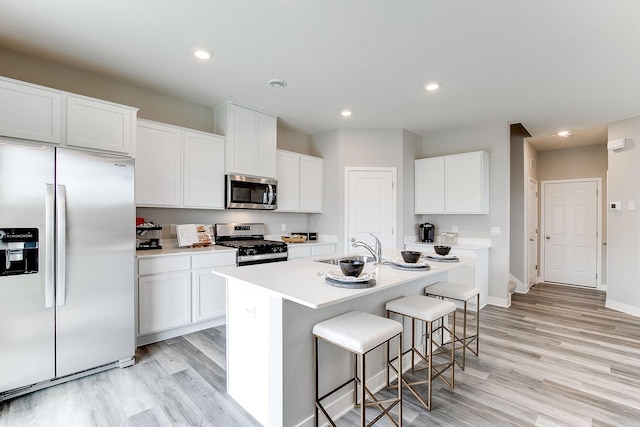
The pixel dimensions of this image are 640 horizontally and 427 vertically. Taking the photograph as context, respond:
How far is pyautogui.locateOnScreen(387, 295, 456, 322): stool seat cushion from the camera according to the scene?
2.12 metres

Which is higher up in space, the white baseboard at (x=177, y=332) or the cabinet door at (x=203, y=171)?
the cabinet door at (x=203, y=171)

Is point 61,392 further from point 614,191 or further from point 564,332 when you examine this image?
point 614,191

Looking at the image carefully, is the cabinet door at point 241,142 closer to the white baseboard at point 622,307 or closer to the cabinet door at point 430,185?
the cabinet door at point 430,185

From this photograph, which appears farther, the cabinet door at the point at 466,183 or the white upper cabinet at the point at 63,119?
the cabinet door at the point at 466,183

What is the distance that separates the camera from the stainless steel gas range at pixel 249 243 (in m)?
3.72

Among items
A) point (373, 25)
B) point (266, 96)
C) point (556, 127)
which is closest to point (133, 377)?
point (266, 96)

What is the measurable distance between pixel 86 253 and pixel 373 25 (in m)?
2.79

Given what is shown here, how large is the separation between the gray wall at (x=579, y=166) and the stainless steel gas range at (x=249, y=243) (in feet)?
17.9

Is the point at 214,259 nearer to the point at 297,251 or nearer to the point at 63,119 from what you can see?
the point at 297,251

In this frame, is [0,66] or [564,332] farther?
[564,332]

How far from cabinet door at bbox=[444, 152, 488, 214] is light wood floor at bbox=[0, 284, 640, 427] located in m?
1.83

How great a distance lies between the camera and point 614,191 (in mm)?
4469

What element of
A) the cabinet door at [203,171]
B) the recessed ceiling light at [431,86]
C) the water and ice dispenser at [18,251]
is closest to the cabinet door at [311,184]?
the cabinet door at [203,171]

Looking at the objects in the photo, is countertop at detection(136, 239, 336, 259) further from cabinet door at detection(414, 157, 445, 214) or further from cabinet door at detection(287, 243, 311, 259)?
cabinet door at detection(414, 157, 445, 214)
